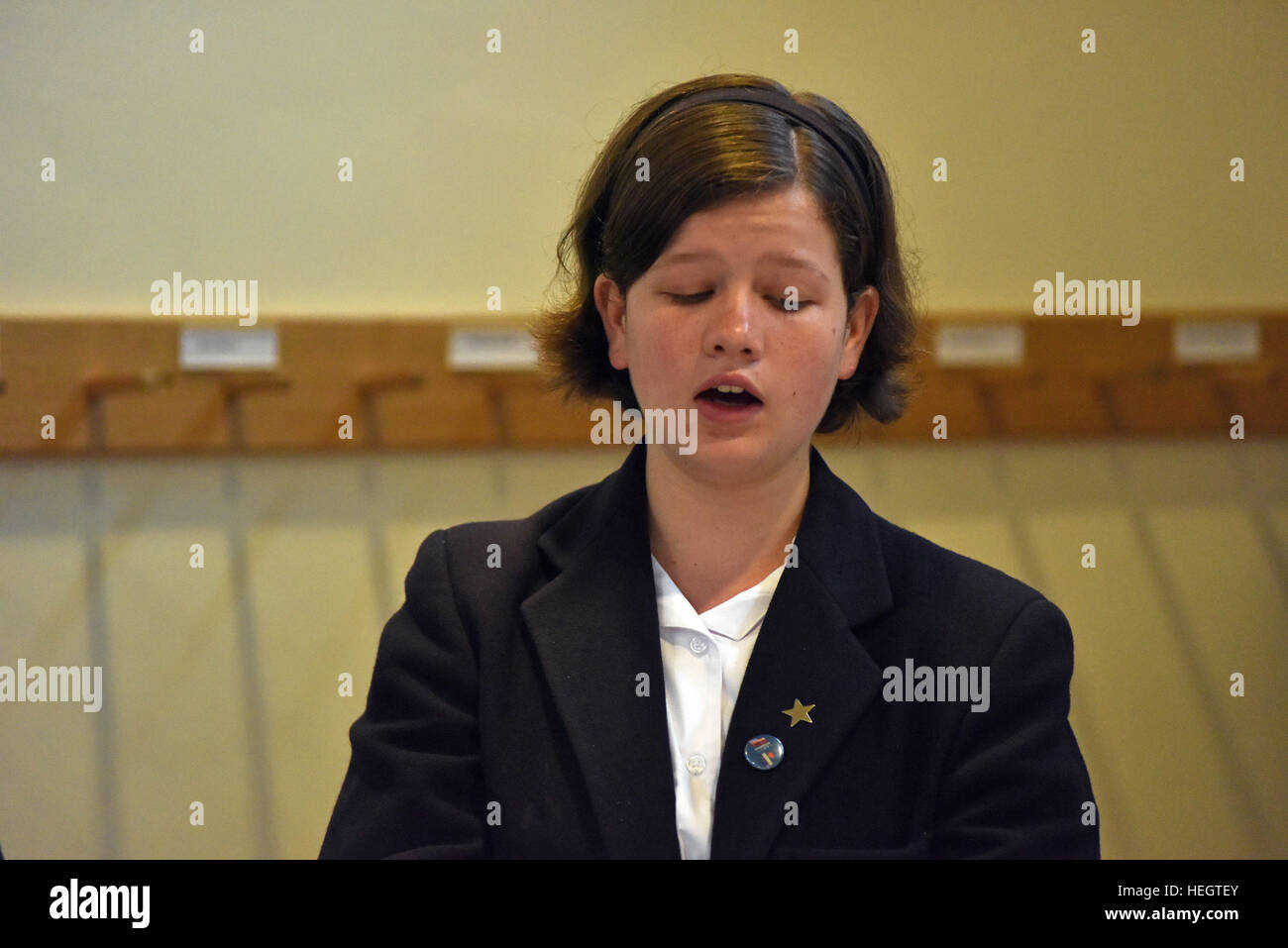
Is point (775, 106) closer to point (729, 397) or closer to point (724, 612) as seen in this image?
point (729, 397)

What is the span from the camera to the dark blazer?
899mm

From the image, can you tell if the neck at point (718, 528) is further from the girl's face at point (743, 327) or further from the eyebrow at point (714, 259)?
the eyebrow at point (714, 259)

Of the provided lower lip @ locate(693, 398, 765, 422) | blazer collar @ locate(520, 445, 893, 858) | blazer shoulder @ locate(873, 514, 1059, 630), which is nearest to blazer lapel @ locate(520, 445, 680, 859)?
blazer collar @ locate(520, 445, 893, 858)

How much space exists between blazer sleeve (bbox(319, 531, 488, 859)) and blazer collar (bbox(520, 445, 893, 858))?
3.2 inches

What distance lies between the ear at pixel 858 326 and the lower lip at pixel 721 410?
125 millimetres

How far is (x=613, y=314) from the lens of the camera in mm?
1033

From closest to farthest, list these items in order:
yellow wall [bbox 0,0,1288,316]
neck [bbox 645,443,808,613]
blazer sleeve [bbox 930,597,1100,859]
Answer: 1. blazer sleeve [bbox 930,597,1100,859]
2. neck [bbox 645,443,808,613]
3. yellow wall [bbox 0,0,1288,316]

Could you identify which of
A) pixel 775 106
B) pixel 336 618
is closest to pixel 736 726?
pixel 775 106

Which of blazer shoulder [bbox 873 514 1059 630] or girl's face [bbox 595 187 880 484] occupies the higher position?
girl's face [bbox 595 187 880 484]

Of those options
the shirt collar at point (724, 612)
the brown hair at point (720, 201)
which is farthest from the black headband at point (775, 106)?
the shirt collar at point (724, 612)

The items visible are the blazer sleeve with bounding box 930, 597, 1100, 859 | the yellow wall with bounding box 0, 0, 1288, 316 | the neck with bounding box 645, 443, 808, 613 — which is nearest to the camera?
the blazer sleeve with bounding box 930, 597, 1100, 859

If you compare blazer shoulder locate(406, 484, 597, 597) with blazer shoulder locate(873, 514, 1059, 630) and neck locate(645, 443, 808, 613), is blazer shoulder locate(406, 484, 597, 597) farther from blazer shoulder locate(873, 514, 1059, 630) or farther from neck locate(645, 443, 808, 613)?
blazer shoulder locate(873, 514, 1059, 630)

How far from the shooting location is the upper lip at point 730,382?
0.93 meters

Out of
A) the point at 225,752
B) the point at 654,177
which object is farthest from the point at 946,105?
the point at 225,752
